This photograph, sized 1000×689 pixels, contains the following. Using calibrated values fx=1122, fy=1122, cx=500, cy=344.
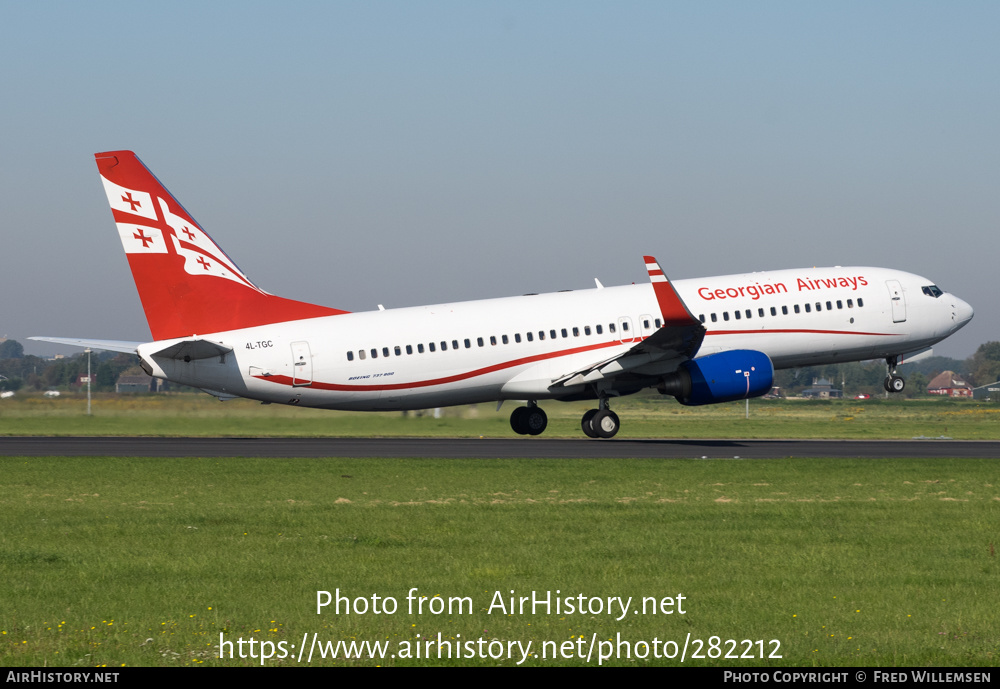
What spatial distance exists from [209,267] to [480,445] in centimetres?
1039

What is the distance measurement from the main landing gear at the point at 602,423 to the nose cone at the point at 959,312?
1414cm

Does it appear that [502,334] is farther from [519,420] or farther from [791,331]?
[791,331]

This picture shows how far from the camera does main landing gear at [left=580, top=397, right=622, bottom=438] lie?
39.3 meters

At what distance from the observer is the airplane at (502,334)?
35.3 metres

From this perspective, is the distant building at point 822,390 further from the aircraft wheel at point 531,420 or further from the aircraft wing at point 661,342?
the aircraft wing at point 661,342

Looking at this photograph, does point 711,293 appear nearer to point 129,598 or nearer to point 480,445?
point 480,445

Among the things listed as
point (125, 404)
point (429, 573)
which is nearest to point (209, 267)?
point (125, 404)

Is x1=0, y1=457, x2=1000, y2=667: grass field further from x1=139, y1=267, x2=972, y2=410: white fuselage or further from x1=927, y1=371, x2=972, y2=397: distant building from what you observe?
x1=927, y1=371, x2=972, y2=397: distant building

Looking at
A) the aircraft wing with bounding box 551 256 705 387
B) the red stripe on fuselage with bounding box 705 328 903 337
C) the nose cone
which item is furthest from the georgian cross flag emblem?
the nose cone

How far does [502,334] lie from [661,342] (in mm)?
5623

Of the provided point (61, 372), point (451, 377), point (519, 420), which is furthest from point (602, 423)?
point (61, 372)

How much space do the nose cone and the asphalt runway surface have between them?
17.5 ft

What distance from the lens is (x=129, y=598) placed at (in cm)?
A: 1238

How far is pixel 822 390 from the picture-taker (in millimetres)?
135000
